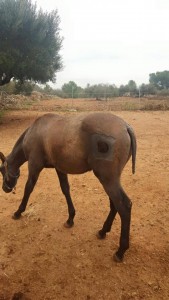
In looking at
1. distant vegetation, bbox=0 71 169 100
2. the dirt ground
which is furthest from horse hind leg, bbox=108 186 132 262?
distant vegetation, bbox=0 71 169 100

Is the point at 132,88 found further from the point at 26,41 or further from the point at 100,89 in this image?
the point at 26,41

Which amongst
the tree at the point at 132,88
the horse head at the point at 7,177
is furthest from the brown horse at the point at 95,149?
the tree at the point at 132,88

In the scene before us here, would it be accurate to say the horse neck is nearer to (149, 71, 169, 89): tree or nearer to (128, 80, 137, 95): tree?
(128, 80, 137, 95): tree

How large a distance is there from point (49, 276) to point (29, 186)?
1.49 metres

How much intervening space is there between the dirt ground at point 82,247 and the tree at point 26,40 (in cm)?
874

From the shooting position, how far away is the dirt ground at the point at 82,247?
313 centimetres

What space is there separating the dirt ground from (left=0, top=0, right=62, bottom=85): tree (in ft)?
28.7

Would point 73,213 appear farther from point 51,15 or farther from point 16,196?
point 51,15

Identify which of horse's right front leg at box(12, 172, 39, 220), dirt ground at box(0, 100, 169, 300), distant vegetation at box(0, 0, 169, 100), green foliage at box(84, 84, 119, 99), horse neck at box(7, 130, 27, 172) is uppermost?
distant vegetation at box(0, 0, 169, 100)

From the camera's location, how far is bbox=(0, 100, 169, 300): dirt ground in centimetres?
313

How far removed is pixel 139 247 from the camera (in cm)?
386

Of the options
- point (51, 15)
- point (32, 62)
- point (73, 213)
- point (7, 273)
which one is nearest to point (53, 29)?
point (51, 15)

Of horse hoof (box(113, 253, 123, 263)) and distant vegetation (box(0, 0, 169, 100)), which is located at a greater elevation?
distant vegetation (box(0, 0, 169, 100))

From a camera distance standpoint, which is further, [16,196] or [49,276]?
[16,196]
